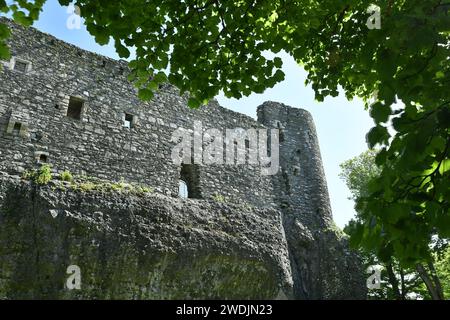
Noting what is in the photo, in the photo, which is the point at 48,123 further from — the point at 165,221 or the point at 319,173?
the point at 319,173

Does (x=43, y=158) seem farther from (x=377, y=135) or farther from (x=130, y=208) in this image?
(x=377, y=135)

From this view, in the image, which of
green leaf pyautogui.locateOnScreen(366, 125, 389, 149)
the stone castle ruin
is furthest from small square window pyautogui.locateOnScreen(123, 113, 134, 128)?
green leaf pyautogui.locateOnScreen(366, 125, 389, 149)

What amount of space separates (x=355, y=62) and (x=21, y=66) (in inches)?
357

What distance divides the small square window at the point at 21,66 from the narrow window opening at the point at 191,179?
17.6ft

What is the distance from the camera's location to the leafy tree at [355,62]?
2857 mm

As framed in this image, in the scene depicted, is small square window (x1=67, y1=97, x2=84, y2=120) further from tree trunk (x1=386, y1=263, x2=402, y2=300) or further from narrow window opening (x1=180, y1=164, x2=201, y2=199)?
tree trunk (x1=386, y1=263, x2=402, y2=300)

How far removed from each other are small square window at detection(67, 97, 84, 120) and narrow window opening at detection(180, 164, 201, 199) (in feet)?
11.9

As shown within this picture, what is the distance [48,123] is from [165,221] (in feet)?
14.0

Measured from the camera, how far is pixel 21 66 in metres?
11.0

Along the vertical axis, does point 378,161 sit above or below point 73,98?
below

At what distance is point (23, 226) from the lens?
311 inches

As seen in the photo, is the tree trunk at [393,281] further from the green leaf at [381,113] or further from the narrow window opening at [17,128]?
the green leaf at [381,113]
